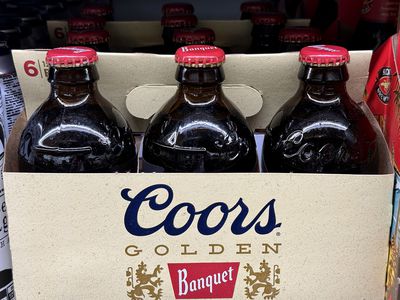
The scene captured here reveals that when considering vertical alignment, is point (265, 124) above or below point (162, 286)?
above

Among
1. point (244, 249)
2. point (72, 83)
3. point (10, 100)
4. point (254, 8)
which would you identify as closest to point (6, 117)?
point (10, 100)

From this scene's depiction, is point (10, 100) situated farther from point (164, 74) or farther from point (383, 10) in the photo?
point (383, 10)

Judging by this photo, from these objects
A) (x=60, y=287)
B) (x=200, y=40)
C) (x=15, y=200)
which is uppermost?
(x=200, y=40)

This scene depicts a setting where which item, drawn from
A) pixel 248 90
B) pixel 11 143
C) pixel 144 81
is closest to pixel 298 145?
pixel 248 90

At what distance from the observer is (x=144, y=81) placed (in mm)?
979

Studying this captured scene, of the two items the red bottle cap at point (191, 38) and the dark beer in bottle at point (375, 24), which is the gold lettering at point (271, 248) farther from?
the dark beer in bottle at point (375, 24)

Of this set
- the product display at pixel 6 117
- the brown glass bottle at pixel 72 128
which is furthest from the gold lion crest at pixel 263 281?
the product display at pixel 6 117

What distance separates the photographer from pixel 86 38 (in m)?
1.08

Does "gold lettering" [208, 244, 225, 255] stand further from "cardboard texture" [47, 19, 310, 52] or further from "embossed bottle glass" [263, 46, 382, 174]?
"cardboard texture" [47, 19, 310, 52]

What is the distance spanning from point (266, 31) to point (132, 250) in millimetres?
659

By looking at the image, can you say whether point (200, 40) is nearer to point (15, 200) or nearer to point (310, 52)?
point (310, 52)

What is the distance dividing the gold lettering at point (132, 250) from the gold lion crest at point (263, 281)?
0.49ft

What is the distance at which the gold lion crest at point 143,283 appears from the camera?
0.80 meters

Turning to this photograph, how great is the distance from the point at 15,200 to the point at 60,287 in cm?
14
